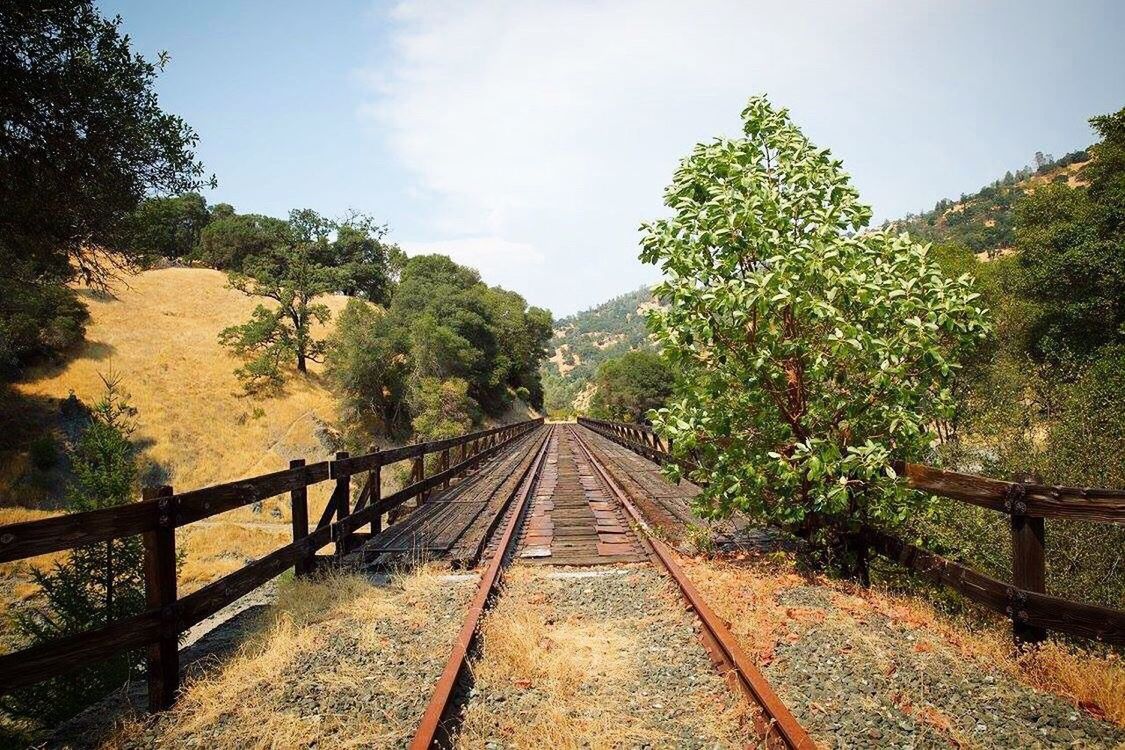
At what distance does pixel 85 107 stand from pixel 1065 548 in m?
18.0

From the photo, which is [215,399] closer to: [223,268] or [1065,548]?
[1065,548]

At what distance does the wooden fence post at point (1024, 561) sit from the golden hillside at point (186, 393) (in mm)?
31937

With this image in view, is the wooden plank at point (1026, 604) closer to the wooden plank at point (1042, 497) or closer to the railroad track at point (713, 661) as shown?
the wooden plank at point (1042, 497)

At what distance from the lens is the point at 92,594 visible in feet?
23.9

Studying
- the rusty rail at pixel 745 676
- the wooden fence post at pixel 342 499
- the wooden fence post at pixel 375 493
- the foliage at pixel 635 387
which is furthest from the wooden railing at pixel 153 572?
the foliage at pixel 635 387

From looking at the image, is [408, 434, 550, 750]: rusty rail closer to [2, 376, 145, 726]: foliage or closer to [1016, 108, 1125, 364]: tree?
[2, 376, 145, 726]: foliage

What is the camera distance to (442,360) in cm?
4788

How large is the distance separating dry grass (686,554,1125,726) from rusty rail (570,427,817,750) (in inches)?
9.7

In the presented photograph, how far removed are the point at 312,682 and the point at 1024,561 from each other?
537 centimetres

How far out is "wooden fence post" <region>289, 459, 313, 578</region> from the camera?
254 inches

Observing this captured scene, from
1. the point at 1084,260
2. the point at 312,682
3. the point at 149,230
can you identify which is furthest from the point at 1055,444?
the point at 1084,260

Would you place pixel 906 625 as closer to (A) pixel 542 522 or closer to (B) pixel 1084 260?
(A) pixel 542 522

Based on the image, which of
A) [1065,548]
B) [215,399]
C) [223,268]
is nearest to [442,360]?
[215,399]

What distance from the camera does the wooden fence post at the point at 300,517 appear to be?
6.45 m
